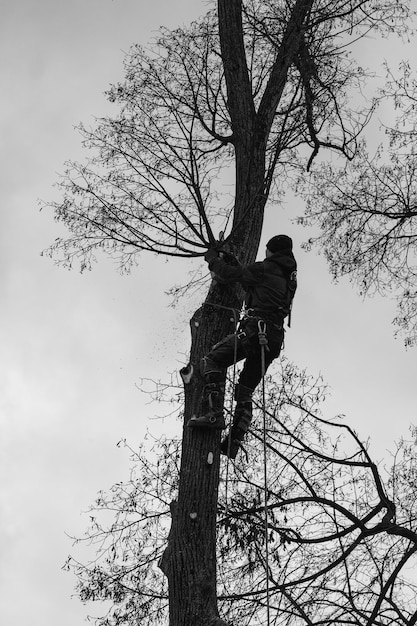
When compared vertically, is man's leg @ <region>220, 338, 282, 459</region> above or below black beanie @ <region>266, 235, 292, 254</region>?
below

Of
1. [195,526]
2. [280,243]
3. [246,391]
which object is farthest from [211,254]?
[195,526]

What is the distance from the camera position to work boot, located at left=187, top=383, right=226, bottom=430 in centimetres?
629

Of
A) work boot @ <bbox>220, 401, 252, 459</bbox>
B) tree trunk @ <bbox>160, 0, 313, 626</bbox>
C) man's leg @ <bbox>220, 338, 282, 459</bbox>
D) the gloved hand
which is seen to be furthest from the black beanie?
work boot @ <bbox>220, 401, 252, 459</bbox>

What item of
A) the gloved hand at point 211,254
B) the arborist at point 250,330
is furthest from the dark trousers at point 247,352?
the gloved hand at point 211,254

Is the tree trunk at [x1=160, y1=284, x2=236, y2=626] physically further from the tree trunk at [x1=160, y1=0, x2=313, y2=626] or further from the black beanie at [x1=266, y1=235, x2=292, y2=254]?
the black beanie at [x1=266, y1=235, x2=292, y2=254]

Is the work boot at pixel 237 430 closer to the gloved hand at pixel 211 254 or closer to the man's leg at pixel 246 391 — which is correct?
the man's leg at pixel 246 391

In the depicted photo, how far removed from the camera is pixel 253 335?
267 inches

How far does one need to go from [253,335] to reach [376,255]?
4.34 metres

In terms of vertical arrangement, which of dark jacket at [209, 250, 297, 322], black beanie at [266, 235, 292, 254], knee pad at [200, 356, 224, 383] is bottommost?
knee pad at [200, 356, 224, 383]

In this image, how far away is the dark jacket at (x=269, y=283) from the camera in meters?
6.79

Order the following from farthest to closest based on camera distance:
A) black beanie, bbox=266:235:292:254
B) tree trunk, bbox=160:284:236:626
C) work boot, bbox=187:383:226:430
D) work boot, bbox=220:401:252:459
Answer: black beanie, bbox=266:235:292:254
work boot, bbox=220:401:252:459
work boot, bbox=187:383:226:430
tree trunk, bbox=160:284:236:626

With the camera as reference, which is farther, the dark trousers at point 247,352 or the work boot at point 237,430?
the work boot at point 237,430

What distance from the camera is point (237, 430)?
6.79 meters

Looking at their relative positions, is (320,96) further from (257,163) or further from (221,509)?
(221,509)
